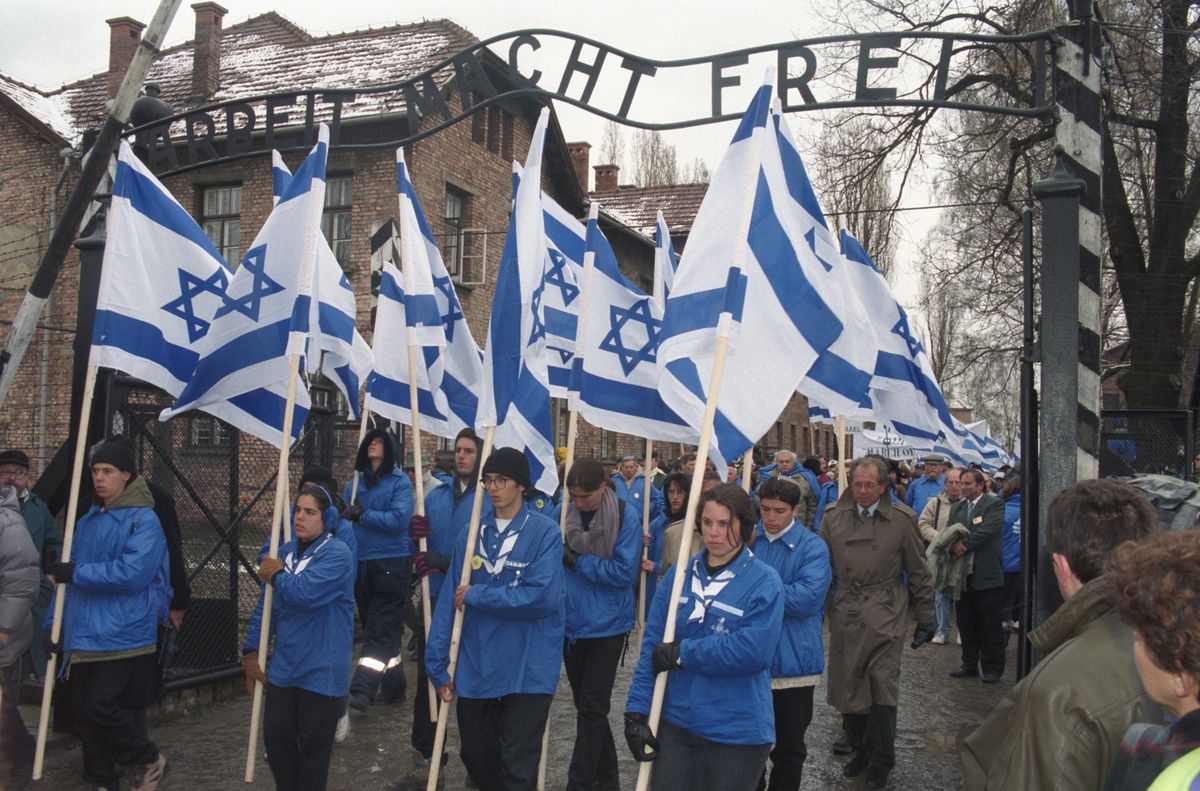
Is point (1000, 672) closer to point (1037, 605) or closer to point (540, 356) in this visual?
point (1037, 605)

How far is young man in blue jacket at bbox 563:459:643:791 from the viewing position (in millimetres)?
6070

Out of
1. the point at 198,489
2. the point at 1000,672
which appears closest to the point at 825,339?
the point at 198,489

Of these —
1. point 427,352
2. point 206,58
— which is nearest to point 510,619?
point 427,352

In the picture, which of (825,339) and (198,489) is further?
(198,489)

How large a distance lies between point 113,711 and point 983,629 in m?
7.97

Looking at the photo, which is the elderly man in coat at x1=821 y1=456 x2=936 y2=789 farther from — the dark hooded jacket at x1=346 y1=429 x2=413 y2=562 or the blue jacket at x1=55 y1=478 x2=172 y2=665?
the blue jacket at x1=55 y1=478 x2=172 y2=665

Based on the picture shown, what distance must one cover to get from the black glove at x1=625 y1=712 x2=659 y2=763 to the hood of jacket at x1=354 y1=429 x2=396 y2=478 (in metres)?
4.54

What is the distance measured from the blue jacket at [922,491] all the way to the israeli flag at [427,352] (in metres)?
7.51

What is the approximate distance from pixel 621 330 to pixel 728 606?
301 centimetres

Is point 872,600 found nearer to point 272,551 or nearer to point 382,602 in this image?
point 272,551

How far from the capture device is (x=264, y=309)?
6656mm

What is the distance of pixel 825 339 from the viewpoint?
5012mm

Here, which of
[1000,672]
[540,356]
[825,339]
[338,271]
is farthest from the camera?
[1000,672]

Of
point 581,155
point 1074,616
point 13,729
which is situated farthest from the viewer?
point 581,155
